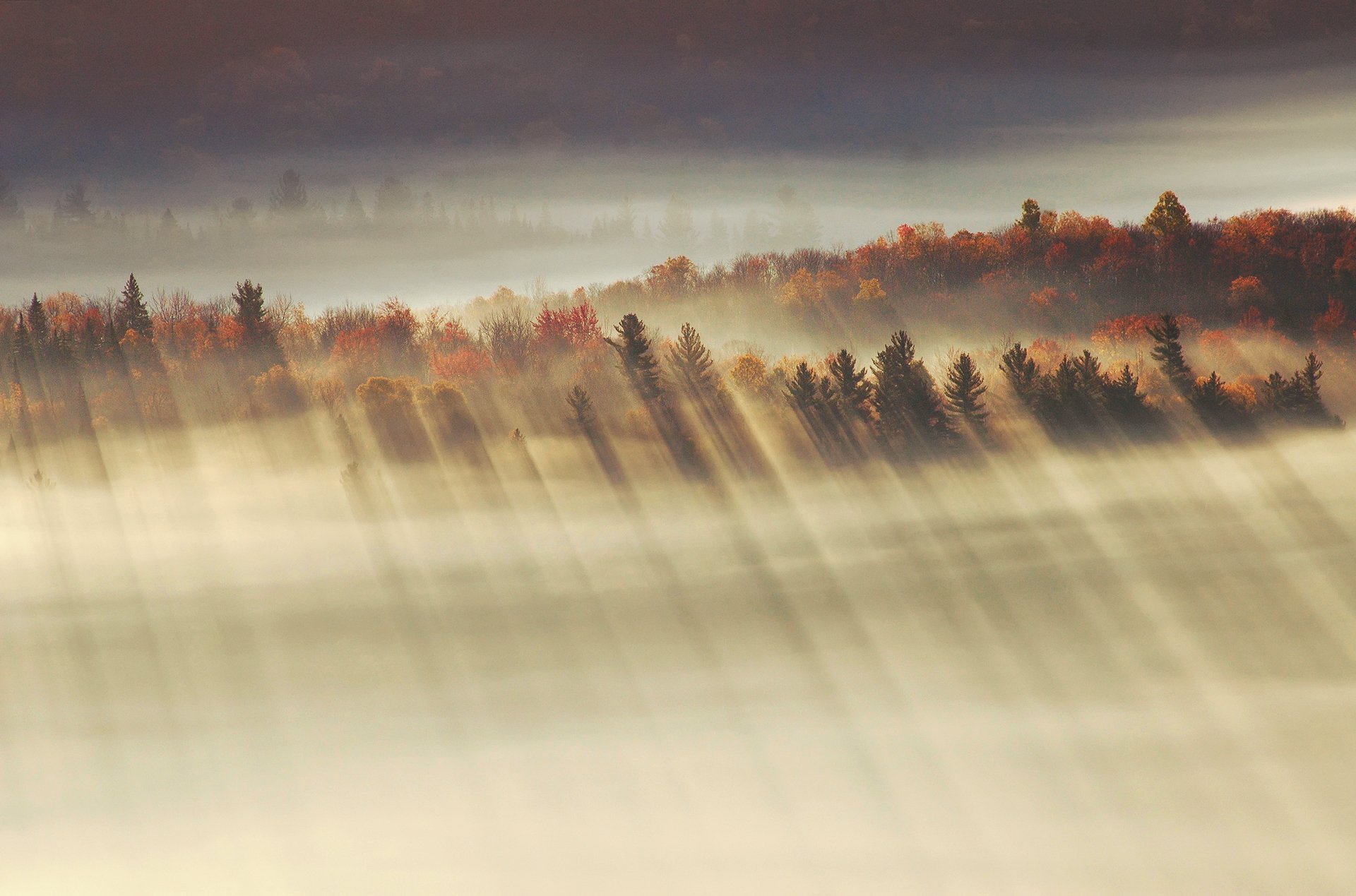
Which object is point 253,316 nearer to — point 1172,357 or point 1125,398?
point 1125,398

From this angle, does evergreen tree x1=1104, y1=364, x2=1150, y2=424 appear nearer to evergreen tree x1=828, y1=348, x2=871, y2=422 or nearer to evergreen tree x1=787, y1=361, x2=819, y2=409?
evergreen tree x1=828, y1=348, x2=871, y2=422

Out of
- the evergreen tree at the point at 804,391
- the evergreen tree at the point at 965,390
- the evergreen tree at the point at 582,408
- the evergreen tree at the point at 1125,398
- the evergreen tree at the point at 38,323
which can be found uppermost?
the evergreen tree at the point at 38,323

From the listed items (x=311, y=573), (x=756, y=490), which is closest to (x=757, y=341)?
(x=756, y=490)

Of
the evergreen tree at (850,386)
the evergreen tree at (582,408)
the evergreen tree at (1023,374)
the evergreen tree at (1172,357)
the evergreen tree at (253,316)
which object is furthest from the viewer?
the evergreen tree at (582,408)

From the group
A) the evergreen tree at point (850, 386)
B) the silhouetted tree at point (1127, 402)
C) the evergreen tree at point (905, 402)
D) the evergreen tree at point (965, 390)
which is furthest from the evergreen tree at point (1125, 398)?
the evergreen tree at point (850, 386)

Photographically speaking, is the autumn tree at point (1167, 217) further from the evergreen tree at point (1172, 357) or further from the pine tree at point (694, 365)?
the pine tree at point (694, 365)
